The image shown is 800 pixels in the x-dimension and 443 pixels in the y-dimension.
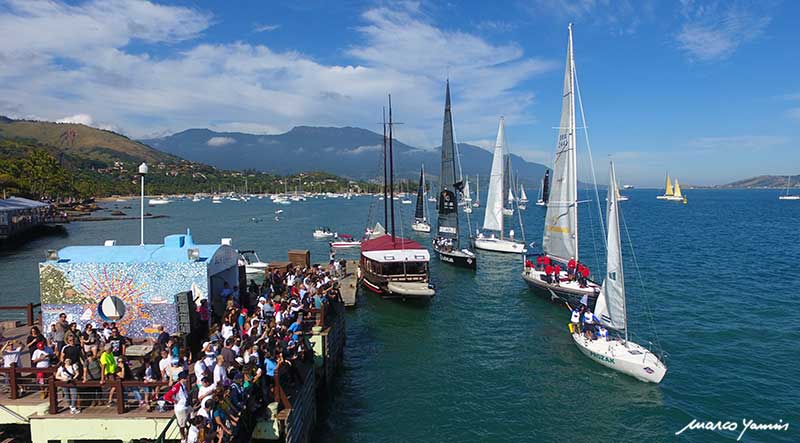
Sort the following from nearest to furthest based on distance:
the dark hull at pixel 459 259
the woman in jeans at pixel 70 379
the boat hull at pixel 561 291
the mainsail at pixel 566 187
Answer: the woman in jeans at pixel 70 379 < the boat hull at pixel 561 291 < the mainsail at pixel 566 187 < the dark hull at pixel 459 259

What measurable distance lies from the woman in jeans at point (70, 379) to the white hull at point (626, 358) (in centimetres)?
1994

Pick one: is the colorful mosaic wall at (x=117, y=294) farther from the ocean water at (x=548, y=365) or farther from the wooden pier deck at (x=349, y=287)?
the wooden pier deck at (x=349, y=287)

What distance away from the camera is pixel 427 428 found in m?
17.4

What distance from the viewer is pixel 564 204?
117ft

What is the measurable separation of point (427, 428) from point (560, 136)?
26.1m

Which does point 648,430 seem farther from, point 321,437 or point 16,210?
point 16,210

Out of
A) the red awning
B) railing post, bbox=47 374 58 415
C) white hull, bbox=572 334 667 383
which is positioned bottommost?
white hull, bbox=572 334 667 383

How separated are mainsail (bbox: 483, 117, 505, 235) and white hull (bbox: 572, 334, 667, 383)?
112ft

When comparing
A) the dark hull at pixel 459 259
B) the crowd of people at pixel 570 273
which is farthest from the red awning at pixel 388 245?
the dark hull at pixel 459 259

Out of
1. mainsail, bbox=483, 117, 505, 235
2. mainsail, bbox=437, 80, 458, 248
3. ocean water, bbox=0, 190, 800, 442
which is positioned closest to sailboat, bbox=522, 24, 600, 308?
ocean water, bbox=0, 190, 800, 442

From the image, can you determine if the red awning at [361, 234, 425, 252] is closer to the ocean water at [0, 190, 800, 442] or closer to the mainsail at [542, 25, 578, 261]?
the ocean water at [0, 190, 800, 442]

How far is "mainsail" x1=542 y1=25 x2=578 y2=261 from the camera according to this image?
34.7 m

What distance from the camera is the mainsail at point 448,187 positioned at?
168ft

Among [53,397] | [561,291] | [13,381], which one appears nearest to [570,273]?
[561,291]
